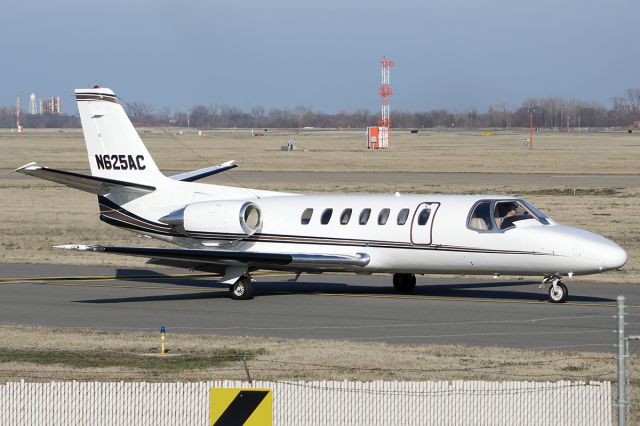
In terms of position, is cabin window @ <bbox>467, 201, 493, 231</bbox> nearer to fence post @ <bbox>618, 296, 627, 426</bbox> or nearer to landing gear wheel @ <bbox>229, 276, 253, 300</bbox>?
landing gear wheel @ <bbox>229, 276, 253, 300</bbox>

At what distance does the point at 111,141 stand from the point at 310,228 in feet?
18.6

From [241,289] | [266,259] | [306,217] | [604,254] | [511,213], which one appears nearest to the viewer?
[604,254]

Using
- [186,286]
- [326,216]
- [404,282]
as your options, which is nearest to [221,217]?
[326,216]

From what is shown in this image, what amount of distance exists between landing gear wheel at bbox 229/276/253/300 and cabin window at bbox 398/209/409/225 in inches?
142

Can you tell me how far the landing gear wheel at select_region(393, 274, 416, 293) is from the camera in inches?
1031

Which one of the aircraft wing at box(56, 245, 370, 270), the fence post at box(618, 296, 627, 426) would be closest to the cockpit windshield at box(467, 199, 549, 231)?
the aircraft wing at box(56, 245, 370, 270)

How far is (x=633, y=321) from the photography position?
21.0m

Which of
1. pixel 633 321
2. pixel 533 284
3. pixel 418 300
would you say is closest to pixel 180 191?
pixel 418 300

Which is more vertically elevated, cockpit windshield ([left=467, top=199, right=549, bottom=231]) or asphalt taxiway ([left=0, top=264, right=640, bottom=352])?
cockpit windshield ([left=467, top=199, right=549, bottom=231])

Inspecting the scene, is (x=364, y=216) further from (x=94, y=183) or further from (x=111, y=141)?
(x=111, y=141)

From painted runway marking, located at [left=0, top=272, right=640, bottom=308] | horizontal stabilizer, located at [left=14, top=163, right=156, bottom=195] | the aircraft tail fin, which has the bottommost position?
painted runway marking, located at [left=0, top=272, right=640, bottom=308]

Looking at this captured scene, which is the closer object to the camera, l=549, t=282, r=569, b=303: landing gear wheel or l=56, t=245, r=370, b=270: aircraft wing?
l=549, t=282, r=569, b=303: landing gear wheel

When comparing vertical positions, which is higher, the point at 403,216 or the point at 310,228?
the point at 403,216

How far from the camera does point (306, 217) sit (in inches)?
1015
